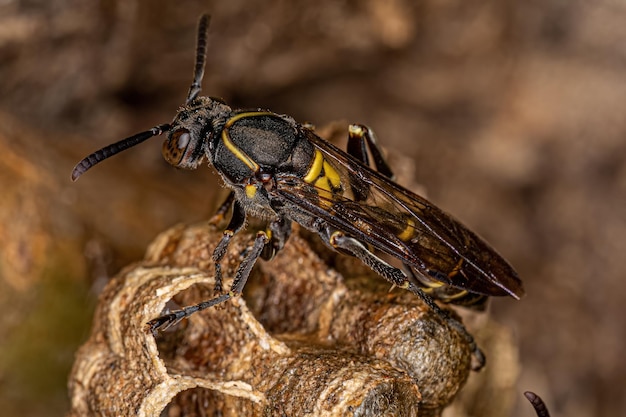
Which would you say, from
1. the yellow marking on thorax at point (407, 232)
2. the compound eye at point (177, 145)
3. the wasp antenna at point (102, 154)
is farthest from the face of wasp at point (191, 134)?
the yellow marking on thorax at point (407, 232)

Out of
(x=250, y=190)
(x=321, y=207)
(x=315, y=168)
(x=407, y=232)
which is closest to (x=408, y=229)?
(x=407, y=232)

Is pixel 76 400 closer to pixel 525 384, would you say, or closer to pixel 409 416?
pixel 409 416

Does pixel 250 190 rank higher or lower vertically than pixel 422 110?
lower

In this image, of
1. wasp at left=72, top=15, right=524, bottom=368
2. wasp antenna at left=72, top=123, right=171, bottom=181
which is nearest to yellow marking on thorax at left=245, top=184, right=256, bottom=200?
wasp at left=72, top=15, right=524, bottom=368

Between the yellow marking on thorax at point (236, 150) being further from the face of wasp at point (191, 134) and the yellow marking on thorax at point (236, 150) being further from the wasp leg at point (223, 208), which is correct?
the wasp leg at point (223, 208)

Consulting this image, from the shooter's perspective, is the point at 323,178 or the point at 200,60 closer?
the point at 323,178

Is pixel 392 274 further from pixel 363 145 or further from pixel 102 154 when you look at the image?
pixel 102 154
